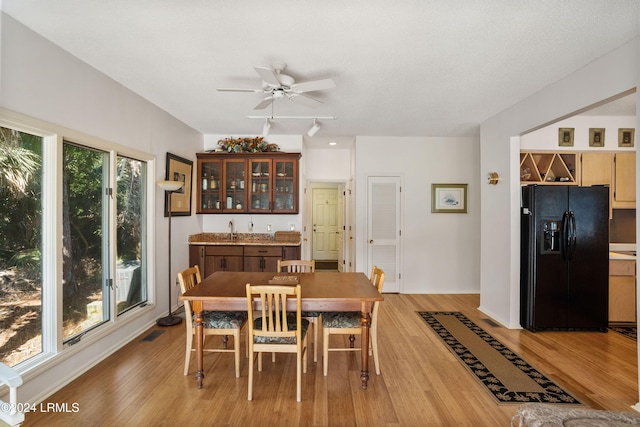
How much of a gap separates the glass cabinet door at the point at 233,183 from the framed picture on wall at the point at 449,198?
325 centimetres

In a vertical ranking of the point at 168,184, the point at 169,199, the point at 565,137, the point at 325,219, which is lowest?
the point at 325,219

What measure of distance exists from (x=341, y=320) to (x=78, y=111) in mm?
2849

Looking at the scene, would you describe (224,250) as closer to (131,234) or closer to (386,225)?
(131,234)

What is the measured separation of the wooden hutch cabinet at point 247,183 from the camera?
16.3 ft

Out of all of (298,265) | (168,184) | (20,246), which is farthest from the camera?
(168,184)

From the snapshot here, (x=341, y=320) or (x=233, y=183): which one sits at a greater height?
(x=233, y=183)

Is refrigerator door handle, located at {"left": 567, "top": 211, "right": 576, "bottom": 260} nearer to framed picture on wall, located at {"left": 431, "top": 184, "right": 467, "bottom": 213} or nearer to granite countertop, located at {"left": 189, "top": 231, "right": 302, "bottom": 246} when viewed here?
framed picture on wall, located at {"left": 431, "top": 184, "right": 467, "bottom": 213}

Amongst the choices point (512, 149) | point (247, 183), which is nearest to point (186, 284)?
point (247, 183)

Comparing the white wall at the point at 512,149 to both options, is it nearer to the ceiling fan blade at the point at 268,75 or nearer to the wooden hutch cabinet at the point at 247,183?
the ceiling fan blade at the point at 268,75

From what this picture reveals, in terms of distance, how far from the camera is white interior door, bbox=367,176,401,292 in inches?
207

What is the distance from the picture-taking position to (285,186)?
504 cm

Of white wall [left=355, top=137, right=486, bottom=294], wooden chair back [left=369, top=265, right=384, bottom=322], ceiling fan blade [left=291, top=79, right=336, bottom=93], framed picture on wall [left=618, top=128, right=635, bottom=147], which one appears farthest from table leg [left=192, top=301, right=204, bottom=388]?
framed picture on wall [left=618, top=128, right=635, bottom=147]

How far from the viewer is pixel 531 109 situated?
3.33 metres

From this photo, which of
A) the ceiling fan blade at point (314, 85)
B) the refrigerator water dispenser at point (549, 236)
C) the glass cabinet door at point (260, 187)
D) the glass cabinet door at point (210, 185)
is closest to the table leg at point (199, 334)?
the ceiling fan blade at point (314, 85)
